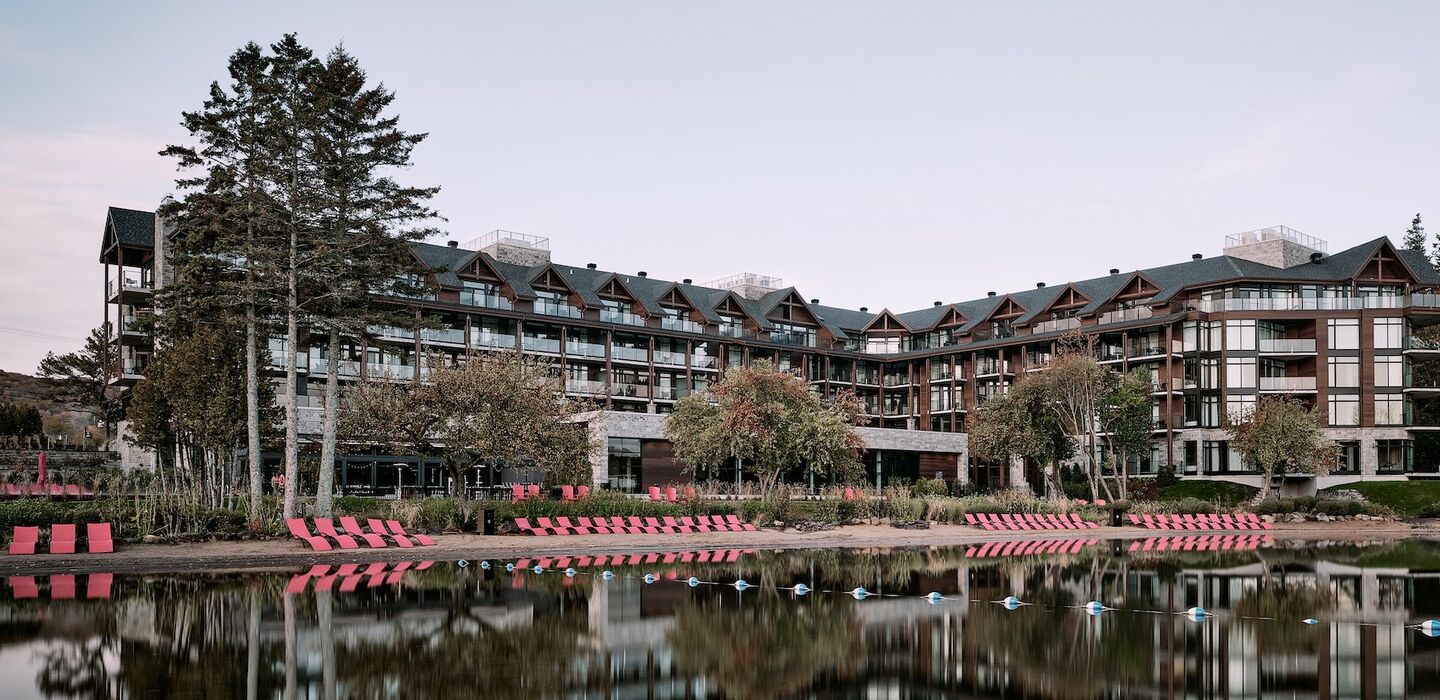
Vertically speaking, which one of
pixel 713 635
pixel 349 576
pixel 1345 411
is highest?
pixel 1345 411

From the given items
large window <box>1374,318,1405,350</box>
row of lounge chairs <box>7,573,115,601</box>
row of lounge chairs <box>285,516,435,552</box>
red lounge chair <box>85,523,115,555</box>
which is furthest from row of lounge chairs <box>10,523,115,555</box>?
large window <box>1374,318,1405,350</box>

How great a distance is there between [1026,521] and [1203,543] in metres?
6.96

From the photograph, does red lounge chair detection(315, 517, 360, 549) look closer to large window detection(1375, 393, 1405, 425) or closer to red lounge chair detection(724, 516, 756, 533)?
red lounge chair detection(724, 516, 756, 533)

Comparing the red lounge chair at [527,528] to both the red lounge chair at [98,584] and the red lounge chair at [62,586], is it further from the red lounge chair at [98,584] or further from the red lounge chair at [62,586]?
the red lounge chair at [62,586]

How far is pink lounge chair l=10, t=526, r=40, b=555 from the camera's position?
25.7 m

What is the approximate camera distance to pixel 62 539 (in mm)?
26406

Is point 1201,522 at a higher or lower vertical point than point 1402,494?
lower

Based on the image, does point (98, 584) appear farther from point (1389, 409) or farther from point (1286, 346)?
point (1389, 409)

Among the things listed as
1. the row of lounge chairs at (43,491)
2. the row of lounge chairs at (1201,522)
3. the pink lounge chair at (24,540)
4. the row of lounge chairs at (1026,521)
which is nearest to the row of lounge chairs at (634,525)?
the row of lounge chairs at (1026,521)

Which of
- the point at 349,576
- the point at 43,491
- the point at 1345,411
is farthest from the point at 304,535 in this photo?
the point at 1345,411

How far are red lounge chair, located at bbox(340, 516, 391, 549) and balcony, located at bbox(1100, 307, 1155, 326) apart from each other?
165 feet

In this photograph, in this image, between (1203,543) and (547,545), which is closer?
(547,545)

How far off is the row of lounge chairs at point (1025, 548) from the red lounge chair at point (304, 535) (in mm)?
16228

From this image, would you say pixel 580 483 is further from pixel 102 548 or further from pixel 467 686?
pixel 467 686
